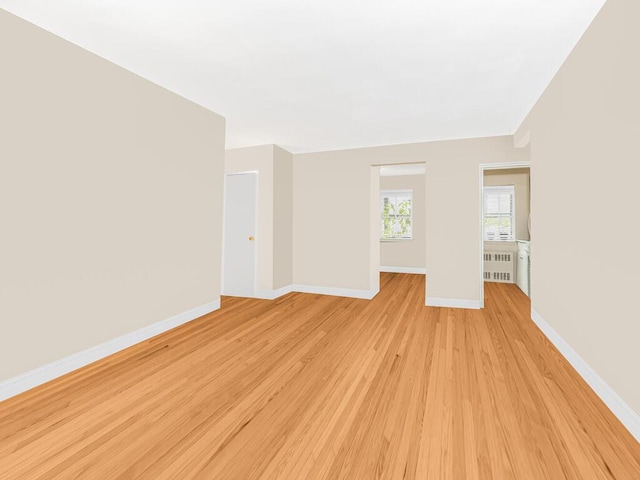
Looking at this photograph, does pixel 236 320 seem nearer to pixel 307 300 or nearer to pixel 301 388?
pixel 307 300

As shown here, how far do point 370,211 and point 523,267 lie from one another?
124 inches

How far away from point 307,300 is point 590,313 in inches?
143

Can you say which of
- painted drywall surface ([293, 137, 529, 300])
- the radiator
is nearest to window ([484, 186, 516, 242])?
the radiator

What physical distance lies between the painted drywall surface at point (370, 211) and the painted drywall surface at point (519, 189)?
244 cm

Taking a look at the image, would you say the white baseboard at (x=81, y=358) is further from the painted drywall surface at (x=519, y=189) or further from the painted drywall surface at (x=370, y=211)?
the painted drywall surface at (x=519, y=189)

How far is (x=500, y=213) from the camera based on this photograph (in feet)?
22.5

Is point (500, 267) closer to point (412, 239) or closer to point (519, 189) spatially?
point (519, 189)

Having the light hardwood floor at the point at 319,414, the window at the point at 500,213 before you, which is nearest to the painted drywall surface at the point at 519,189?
the window at the point at 500,213

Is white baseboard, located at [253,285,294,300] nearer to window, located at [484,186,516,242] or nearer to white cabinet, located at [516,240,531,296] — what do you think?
white cabinet, located at [516,240,531,296]

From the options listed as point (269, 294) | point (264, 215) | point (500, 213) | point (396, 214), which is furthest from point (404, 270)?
point (264, 215)

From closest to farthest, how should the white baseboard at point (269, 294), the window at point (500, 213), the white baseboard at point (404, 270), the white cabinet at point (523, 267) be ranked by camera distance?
1. the white baseboard at point (269, 294)
2. the white cabinet at point (523, 267)
3. the window at point (500, 213)
4. the white baseboard at point (404, 270)

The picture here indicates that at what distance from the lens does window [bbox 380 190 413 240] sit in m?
8.41

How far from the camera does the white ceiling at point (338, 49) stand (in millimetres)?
2098

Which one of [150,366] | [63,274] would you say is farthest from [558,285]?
[63,274]
